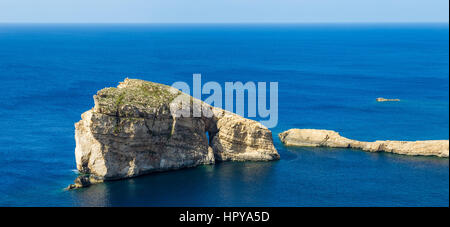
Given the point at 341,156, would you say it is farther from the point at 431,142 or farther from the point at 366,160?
the point at 431,142

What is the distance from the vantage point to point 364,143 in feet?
338

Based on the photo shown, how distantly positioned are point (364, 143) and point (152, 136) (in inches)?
1525

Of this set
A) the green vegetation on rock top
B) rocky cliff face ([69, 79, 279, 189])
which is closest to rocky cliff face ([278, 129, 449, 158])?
rocky cliff face ([69, 79, 279, 189])

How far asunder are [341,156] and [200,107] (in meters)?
26.0

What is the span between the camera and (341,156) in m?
99.2

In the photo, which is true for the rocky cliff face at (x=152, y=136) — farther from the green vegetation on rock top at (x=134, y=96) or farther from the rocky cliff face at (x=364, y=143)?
the rocky cliff face at (x=364, y=143)

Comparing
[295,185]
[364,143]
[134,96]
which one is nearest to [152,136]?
[134,96]

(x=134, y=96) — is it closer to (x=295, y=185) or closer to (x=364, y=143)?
(x=295, y=185)

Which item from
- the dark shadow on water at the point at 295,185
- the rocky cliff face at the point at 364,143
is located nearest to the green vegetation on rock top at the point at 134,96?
the dark shadow on water at the point at 295,185

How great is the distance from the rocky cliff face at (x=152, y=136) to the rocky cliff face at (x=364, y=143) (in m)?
11.1

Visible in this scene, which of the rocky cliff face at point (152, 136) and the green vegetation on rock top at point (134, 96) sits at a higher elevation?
the green vegetation on rock top at point (134, 96)

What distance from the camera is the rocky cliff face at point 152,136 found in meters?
84.1

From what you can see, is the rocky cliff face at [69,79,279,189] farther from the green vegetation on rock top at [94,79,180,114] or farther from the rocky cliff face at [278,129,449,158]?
the rocky cliff face at [278,129,449,158]

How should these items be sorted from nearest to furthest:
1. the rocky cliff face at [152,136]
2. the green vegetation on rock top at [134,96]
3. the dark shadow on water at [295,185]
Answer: the dark shadow on water at [295,185], the rocky cliff face at [152,136], the green vegetation on rock top at [134,96]
